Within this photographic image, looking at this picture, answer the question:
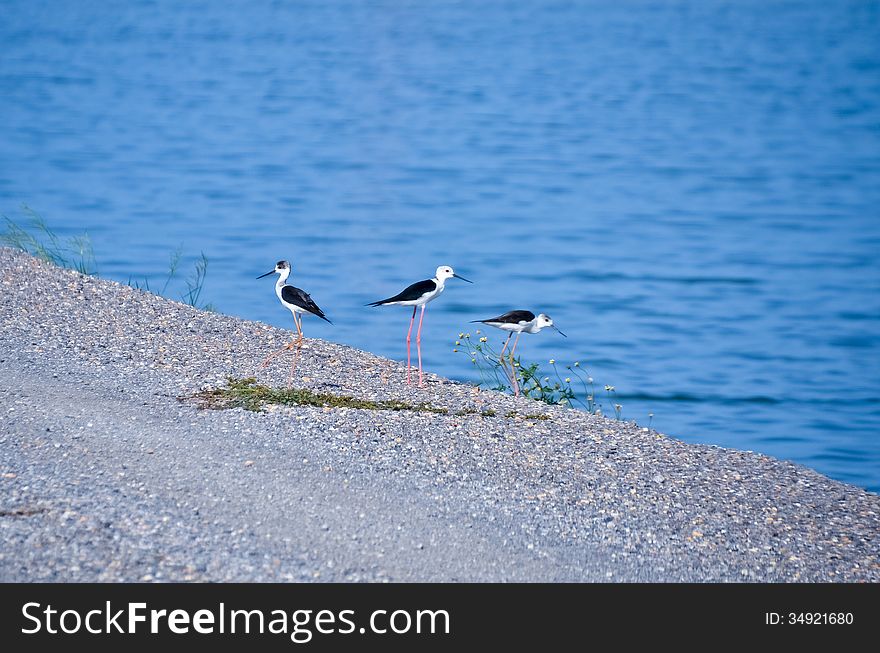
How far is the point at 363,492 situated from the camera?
8.10 meters

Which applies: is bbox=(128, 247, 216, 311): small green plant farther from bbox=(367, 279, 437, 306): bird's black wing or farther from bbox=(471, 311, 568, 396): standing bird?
bbox=(471, 311, 568, 396): standing bird

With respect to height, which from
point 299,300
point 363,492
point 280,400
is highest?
point 299,300

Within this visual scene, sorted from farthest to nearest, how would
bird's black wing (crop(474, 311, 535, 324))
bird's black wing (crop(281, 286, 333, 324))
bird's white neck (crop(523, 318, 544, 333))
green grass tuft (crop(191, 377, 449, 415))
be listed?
bird's white neck (crop(523, 318, 544, 333)) → bird's black wing (crop(474, 311, 535, 324)) → bird's black wing (crop(281, 286, 333, 324)) → green grass tuft (crop(191, 377, 449, 415))

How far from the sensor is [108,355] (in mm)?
10883

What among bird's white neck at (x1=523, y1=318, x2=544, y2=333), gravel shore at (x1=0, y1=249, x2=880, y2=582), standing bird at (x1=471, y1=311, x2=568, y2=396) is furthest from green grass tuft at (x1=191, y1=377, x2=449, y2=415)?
bird's white neck at (x1=523, y1=318, x2=544, y2=333)

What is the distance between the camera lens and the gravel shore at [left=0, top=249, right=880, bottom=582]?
7066 millimetres

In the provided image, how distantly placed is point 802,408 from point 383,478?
9865 millimetres

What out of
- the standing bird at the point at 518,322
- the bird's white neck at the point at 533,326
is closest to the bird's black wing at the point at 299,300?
the standing bird at the point at 518,322

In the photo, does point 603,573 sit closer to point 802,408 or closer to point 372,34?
point 802,408

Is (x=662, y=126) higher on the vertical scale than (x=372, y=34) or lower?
lower

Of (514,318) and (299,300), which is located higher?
(514,318)

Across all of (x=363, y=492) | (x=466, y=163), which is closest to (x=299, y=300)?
(x=363, y=492)

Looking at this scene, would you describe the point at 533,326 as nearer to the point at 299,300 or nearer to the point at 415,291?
the point at 415,291
